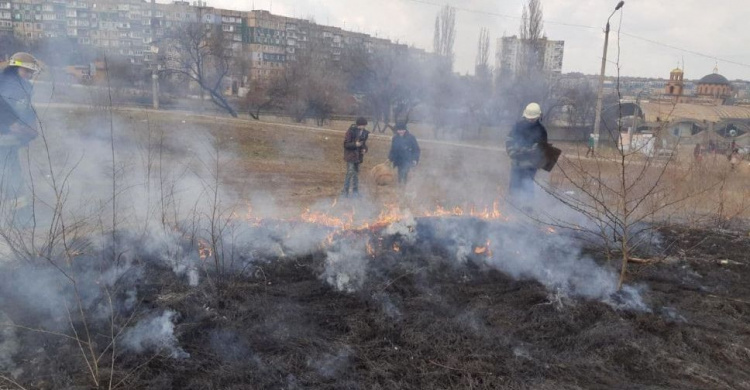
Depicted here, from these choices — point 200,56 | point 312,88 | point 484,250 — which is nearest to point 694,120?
point 312,88

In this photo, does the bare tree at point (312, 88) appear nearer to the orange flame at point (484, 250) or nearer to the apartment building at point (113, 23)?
the apartment building at point (113, 23)

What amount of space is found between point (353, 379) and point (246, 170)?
10112 millimetres

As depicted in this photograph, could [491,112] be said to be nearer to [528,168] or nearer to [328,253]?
[528,168]

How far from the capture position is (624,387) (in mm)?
3070

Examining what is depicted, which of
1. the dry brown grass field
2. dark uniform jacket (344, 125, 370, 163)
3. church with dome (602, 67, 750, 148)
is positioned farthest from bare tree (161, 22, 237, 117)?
church with dome (602, 67, 750, 148)

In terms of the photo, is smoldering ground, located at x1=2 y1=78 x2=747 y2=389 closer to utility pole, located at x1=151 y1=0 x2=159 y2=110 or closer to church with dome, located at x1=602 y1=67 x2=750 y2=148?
utility pole, located at x1=151 y1=0 x2=159 y2=110

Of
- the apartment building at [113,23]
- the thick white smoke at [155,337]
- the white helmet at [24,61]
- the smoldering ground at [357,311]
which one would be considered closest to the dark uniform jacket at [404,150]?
the smoldering ground at [357,311]

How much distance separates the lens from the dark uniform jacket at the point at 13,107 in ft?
16.8

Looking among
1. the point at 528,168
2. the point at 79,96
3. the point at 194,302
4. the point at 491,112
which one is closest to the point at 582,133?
the point at 491,112

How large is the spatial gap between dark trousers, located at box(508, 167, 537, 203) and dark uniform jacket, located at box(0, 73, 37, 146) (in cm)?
587

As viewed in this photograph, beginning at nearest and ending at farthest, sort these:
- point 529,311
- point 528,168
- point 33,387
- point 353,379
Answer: point 33,387
point 353,379
point 529,311
point 528,168

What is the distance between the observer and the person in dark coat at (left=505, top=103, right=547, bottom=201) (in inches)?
257

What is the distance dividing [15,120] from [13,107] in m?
0.30

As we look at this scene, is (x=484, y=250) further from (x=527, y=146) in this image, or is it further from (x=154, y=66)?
(x=154, y=66)
